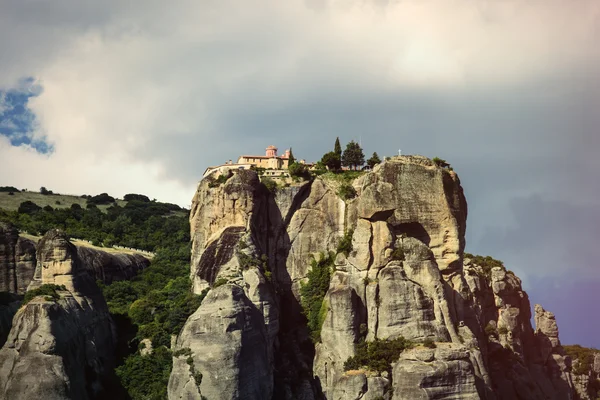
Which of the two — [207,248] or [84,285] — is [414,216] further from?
Answer: [84,285]

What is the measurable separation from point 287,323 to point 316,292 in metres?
3.53

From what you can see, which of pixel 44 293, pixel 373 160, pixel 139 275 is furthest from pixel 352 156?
pixel 44 293

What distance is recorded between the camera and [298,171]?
201ft

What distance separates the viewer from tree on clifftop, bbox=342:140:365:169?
214 ft

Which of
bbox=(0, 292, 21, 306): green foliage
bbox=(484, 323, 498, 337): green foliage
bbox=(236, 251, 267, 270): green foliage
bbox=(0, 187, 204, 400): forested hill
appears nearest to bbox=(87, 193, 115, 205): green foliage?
bbox=(0, 187, 204, 400): forested hill

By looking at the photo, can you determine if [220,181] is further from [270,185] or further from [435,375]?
[435,375]

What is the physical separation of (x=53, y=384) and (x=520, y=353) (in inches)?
1852

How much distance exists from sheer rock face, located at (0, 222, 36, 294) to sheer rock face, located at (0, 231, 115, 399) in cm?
564

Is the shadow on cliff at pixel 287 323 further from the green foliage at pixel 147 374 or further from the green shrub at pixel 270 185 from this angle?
the green foliage at pixel 147 374

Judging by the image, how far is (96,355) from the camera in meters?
50.3

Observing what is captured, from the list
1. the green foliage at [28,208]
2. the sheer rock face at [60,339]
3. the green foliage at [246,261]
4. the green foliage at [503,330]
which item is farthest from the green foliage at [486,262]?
the green foliage at [28,208]

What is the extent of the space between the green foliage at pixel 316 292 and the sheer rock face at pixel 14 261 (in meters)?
22.0

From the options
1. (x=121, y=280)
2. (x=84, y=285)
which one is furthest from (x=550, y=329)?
(x=84, y=285)

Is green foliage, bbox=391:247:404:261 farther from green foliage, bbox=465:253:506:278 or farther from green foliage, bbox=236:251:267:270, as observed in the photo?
green foliage, bbox=465:253:506:278
